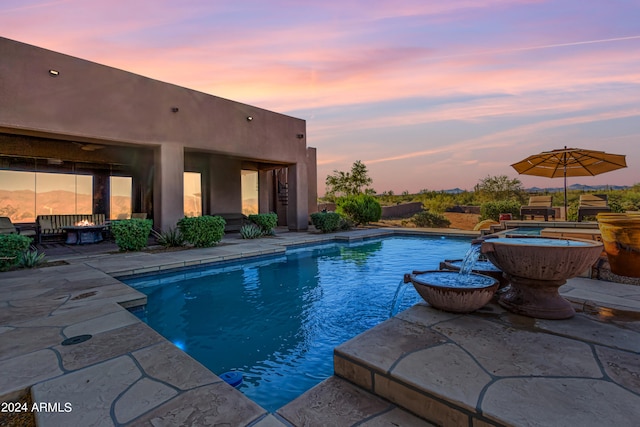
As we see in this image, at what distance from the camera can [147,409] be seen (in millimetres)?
1512

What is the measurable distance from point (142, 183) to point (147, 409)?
1135 cm

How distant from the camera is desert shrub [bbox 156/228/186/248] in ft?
24.6

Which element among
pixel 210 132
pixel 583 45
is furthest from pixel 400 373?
pixel 583 45

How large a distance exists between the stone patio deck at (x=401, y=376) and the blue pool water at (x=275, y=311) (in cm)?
58

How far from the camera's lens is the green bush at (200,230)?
294 inches

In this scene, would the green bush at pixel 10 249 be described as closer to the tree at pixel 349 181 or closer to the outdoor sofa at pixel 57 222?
the outdoor sofa at pixel 57 222

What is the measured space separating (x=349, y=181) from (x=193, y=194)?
12.2 meters

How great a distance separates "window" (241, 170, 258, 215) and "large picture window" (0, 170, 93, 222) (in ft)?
17.9

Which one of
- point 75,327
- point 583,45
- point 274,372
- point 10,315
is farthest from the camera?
point 583,45

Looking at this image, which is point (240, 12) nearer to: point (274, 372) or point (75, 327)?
point (75, 327)

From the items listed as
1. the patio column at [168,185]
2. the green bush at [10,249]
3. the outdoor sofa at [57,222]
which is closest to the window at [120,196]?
the outdoor sofa at [57,222]

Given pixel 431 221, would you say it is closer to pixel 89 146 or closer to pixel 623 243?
pixel 623 243

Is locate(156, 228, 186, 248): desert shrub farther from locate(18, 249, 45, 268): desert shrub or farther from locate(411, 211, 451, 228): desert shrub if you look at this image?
locate(411, 211, 451, 228): desert shrub

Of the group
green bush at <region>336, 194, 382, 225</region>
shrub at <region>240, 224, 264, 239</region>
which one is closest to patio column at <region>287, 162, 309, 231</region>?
shrub at <region>240, 224, 264, 239</region>
